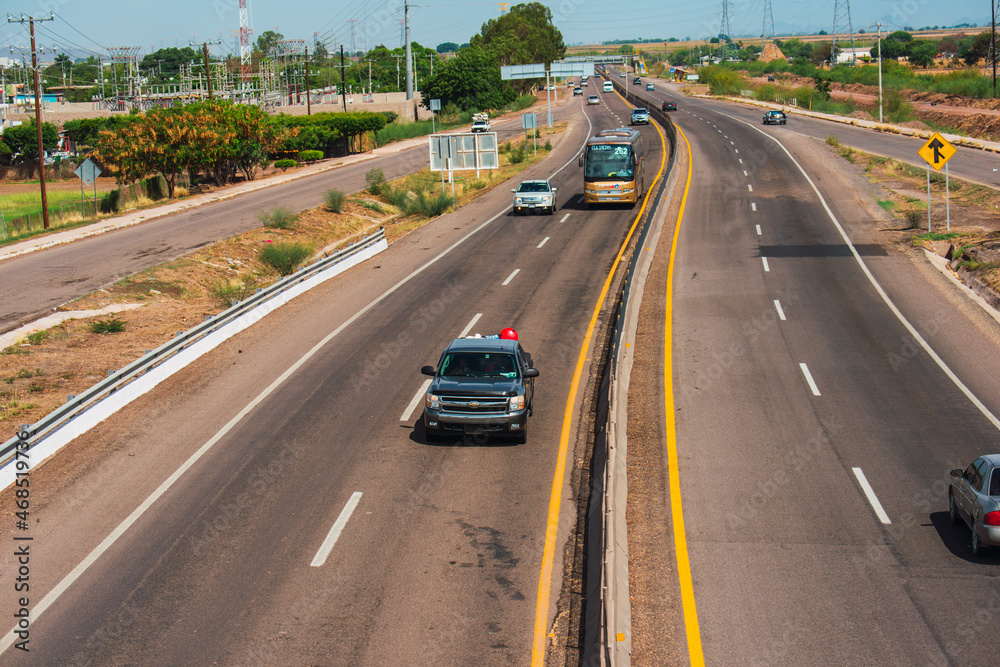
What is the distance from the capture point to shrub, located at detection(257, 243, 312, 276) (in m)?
31.5

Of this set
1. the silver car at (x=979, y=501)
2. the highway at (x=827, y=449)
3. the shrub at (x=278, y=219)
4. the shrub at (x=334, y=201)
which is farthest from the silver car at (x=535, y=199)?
the silver car at (x=979, y=501)

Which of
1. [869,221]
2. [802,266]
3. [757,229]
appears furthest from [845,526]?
[869,221]

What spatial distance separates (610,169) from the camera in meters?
41.2

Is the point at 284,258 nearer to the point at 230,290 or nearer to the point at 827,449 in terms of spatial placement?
the point at 230,290

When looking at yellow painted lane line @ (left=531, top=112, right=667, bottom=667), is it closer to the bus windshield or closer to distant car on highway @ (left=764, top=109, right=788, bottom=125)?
the bus windshield

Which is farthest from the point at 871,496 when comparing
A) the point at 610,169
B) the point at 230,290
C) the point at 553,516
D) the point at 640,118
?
the point at 640,118

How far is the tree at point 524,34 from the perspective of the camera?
17771cm

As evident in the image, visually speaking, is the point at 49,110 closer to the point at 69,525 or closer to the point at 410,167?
the point at 410,167

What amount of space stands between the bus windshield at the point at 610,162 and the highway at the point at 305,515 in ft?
62.5

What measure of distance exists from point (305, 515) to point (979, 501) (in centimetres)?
919

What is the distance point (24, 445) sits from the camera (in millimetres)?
14133

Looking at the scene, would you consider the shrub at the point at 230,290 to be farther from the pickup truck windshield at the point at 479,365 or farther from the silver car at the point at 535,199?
the silver car at the point at 535,199

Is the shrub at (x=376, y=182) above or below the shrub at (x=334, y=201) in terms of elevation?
above

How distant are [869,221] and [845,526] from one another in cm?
2873
